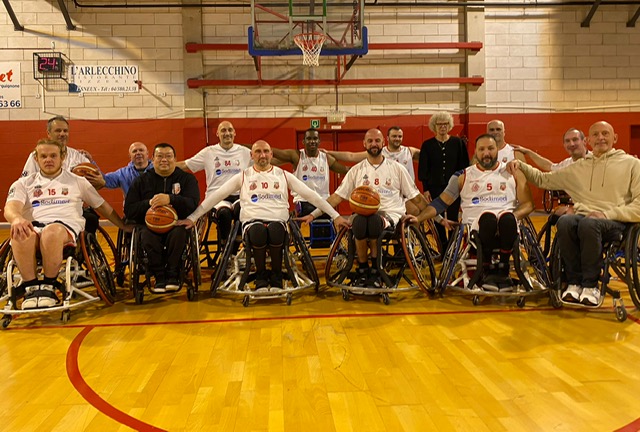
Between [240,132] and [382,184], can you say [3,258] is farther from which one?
[240,132]

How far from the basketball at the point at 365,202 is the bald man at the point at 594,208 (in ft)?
4.07

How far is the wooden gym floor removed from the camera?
199cm

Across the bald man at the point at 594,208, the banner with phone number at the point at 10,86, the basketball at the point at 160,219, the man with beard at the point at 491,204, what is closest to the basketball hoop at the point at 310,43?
the man with beard at the point at 491,204

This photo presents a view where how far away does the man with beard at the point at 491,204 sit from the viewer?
360 cm

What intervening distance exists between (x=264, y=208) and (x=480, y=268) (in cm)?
165

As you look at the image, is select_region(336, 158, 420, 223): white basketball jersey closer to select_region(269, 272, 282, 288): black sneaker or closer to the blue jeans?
select_region(269, 272, 282, 288): black sneaker

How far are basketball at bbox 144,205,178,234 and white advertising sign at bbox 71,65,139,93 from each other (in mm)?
6511

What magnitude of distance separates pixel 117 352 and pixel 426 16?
29.1 ft

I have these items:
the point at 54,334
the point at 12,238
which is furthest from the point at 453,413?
the point at 12,238

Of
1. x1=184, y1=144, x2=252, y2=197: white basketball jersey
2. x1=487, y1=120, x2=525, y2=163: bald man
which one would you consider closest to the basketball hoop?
x1=184, y1=144, x2=252, y2=197: white basketball jersey

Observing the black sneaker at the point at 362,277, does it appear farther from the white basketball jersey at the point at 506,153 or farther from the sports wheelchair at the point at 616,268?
the white basketball jersey at the point at 506,153

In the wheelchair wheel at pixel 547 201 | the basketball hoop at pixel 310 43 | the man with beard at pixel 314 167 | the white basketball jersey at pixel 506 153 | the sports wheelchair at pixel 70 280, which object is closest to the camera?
the sports wheelchair at pixel 70 280

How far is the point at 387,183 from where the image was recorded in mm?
4289

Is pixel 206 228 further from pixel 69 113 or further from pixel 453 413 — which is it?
pixel 69 113
